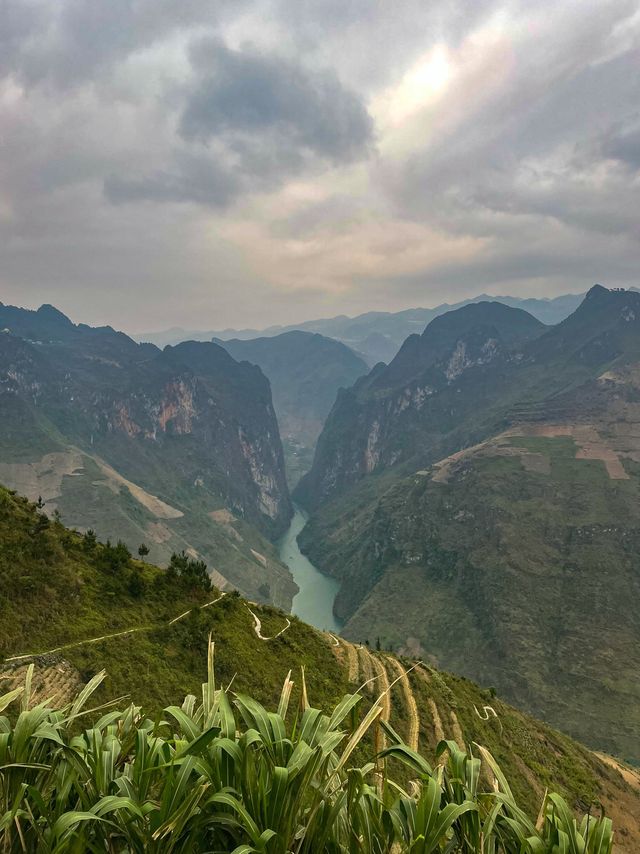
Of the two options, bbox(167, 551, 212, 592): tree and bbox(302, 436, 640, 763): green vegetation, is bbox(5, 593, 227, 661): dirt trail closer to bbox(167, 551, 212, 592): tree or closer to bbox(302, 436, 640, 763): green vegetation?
bbox(167, 551, 212, 592): tree

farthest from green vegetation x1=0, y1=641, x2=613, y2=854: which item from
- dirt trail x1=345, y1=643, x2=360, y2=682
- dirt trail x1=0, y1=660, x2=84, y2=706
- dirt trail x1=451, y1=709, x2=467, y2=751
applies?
dirt trail x1=345, y1=643, x2=360, y2=682

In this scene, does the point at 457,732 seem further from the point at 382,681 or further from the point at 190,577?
the point at 190,577

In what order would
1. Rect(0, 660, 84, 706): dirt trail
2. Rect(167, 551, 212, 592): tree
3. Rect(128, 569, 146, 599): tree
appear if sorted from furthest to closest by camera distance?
Rect(167, 551, 212, 592): tree
Rect(128, 569, 146, 599): tree
Rect(0, 660, 84, 706): dirt trail

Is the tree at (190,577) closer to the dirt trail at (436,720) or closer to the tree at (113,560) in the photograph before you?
the tree at (113,560)

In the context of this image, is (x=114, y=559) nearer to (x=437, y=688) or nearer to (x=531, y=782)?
(x=437, y=688)

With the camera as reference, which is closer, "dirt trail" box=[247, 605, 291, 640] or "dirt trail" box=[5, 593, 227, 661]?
"dirt trail" box=[5, 593, 227, 661]

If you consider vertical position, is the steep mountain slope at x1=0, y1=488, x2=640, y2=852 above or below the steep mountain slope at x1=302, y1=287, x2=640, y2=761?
above
